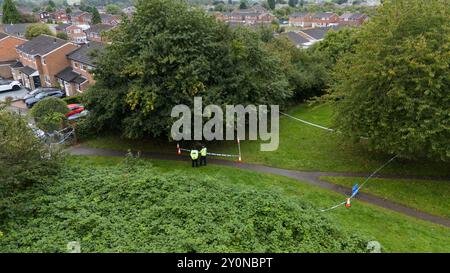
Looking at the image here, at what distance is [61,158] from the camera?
48.9ft

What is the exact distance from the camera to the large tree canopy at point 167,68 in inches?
759

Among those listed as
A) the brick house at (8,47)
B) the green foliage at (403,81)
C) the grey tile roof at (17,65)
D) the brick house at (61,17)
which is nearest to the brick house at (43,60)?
the grey tile roof at (17,65)

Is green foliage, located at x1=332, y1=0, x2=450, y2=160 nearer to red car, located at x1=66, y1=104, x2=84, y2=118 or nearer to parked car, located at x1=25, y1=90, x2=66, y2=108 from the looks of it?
red car, located at x1=66, y1=104, x2=84, y2=118

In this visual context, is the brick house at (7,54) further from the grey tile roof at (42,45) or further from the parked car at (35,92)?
the parked car at (35,92)

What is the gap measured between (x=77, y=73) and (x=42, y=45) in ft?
28.7

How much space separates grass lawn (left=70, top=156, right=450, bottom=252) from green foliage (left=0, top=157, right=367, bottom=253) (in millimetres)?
1288

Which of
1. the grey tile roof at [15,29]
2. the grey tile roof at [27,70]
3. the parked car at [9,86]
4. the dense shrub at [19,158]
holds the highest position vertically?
the grey tile roof at [15,29]

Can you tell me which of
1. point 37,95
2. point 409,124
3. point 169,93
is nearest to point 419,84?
point 409,124

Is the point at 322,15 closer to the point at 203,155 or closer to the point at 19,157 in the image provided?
the point at 203,155

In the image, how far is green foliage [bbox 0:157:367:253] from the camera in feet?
33.3

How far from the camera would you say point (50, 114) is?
23641 millimetres

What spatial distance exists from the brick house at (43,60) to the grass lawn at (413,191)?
37.1 metres

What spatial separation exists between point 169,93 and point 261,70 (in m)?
6.37

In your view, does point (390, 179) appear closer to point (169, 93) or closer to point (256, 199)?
point (256, 199)
